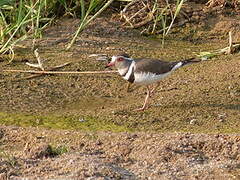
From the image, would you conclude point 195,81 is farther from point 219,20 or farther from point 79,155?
point 79,155

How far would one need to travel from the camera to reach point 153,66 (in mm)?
6723

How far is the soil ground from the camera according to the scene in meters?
4.61

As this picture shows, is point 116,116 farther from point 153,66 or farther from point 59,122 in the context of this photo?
point 153,66

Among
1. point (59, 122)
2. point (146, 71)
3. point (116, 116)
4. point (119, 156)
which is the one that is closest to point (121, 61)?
point (146, 71)

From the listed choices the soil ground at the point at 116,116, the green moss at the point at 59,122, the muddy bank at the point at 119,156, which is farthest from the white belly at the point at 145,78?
the muddy bank at the point at 119,156

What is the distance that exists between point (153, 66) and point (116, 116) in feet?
2.47

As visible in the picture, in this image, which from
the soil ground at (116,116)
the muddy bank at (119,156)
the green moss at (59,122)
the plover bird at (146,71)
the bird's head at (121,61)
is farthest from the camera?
the bird's head at (121,61)

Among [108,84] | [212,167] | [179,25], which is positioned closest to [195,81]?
[108,84]

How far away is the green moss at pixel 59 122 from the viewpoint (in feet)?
19.4

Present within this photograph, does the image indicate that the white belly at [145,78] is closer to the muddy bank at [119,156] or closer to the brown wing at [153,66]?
the brown wing at [153,66]

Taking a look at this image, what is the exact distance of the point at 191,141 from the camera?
508cm

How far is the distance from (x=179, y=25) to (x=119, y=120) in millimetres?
3295

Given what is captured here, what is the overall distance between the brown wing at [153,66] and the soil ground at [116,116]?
0.30m

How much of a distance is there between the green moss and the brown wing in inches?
33.4
